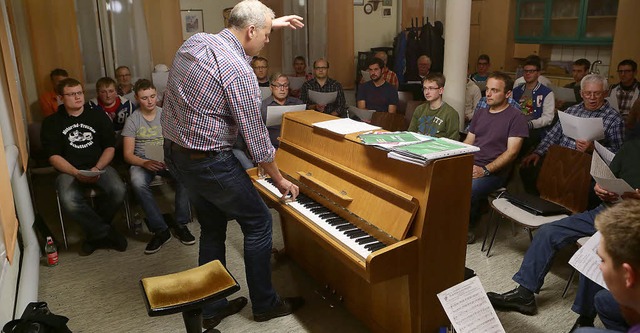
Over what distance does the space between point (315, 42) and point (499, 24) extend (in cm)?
307

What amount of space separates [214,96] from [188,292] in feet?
2.79

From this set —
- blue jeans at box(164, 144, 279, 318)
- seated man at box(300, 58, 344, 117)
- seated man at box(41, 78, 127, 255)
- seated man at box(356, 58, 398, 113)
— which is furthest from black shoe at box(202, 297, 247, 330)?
seated man at box(356, 58, 398, 113)

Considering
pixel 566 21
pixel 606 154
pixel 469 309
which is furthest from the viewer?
pixel 566 21

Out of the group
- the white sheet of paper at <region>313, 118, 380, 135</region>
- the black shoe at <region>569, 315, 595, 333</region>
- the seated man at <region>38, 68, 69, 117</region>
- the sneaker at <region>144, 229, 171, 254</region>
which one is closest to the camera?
the black shoe at <region>569, 315, 595, 333</region>

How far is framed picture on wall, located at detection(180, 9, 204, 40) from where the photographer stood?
712 cm

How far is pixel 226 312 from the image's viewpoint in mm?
2857

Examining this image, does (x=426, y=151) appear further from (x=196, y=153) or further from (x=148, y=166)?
(x=148, y=166)

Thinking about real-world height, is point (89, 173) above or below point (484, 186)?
above

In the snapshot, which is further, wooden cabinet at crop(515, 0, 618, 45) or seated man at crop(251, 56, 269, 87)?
wooden cabinet at crop(515, 0, 618, 45)

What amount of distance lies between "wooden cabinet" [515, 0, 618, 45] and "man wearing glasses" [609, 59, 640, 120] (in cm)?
Result: 169

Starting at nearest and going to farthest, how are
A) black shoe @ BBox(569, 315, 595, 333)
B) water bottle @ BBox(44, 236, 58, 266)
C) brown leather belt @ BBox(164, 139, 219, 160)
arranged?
brown leather belt @ BBox(164, 139, 219, 160) → black shoe @ BBox(569, 315, 595, 333) → water bottle @ BBox(44, 236, 58, 266)

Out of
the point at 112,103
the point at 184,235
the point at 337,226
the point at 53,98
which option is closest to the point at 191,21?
the point at 53,98

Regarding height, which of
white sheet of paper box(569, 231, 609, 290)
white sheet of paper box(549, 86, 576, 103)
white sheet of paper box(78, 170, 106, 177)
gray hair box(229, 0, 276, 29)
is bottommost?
white sheet of paper box(569, 231, 609, 290)

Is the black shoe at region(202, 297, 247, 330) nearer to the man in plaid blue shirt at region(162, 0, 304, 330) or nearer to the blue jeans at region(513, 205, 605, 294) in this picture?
the man in plaid blue shirt at region(162, 0, 304, 330)
